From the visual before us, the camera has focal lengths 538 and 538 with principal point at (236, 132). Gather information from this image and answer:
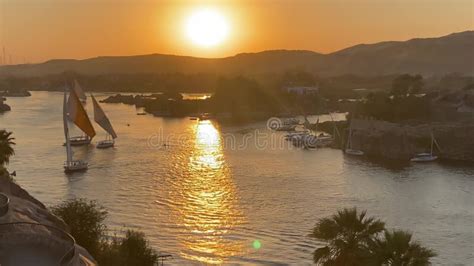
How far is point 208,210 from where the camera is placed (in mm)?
18266

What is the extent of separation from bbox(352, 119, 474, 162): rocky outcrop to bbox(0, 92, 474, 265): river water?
206 centimetres

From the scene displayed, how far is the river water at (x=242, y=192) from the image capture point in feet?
48.6

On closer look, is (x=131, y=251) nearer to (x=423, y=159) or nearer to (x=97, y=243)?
(x=97, y=243)

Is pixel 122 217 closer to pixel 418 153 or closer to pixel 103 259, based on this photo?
pixel 103 259

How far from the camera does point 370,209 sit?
18719 mm

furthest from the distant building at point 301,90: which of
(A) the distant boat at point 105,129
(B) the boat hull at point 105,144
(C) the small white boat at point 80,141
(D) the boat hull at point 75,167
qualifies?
(D) the boat hull at point 75,167

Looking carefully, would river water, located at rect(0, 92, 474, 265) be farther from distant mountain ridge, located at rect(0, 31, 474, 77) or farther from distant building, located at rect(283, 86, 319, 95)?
distant mountain ridge, located at rect(0, 31, 474, 77)

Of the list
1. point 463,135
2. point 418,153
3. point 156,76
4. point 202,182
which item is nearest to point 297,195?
point 202,182

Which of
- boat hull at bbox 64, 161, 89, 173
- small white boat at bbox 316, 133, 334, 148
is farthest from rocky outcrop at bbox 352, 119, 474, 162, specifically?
boat hull at bbox 64, 161, 89, 173

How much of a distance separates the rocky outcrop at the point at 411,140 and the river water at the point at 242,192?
2.06 metres

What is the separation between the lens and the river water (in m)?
14.8

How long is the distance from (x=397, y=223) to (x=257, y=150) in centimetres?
1543

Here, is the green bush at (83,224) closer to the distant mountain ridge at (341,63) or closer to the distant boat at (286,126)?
the distant boat at (286,126)

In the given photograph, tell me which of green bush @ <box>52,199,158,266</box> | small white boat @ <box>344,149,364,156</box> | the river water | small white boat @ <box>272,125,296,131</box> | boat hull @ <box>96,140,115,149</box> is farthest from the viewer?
small white boat @ <box>272,125,296,131</box>
